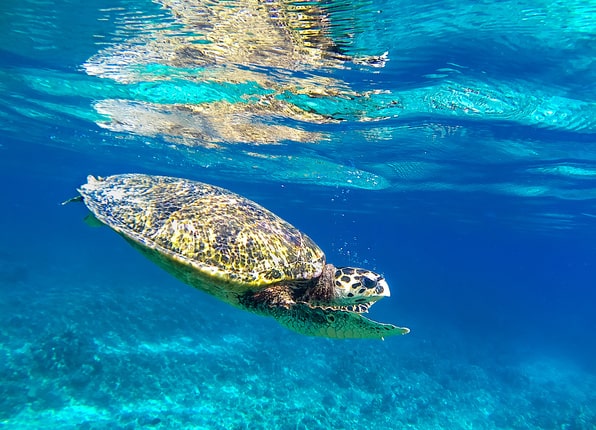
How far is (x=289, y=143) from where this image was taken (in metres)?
17.8

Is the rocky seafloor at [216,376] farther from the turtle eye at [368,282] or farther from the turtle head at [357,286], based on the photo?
the turtle eye at [368,282]

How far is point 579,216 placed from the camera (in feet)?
85.7

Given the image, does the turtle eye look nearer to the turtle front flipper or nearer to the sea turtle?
the sea turtle

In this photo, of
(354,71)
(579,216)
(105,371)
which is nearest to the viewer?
(354,71)

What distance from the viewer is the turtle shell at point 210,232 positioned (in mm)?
4961

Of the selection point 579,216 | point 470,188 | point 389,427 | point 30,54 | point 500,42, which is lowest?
point 389,427

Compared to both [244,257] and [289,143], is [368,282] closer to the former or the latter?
[244,257]

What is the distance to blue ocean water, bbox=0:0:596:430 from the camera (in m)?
8.11

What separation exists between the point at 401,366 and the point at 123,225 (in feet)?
62.4

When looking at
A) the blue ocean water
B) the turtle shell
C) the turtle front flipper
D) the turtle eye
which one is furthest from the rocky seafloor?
the turtle eye

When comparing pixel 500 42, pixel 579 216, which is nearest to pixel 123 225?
pixel 500 42

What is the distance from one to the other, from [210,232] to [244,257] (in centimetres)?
68

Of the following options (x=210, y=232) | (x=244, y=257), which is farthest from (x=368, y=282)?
(x=210, y=232)

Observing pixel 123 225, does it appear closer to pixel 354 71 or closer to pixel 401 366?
pixel 354 71
